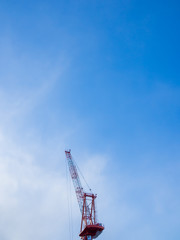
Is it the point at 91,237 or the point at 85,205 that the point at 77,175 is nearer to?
the point at 85,205

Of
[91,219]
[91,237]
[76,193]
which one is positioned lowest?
A: [91,237]

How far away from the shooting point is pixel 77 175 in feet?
333

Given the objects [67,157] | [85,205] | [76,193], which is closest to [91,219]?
[85,205]

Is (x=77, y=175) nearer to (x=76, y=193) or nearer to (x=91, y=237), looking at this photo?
(x=76, y=193)

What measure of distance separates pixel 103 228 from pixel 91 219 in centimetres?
692

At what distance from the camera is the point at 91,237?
8912cm

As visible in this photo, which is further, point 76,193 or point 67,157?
point 67,157

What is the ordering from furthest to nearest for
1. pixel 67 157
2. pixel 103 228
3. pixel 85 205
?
pixel 67 157 → pixel 85 205 → pixel 103 228

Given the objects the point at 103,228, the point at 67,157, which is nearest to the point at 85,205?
the point at 103,228

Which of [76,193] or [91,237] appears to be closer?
[91,237]

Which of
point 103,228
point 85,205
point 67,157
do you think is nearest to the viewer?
point 103,228

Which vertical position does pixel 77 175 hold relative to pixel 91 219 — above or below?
above

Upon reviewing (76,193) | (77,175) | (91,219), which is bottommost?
(91,219)

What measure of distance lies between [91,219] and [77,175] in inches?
779
